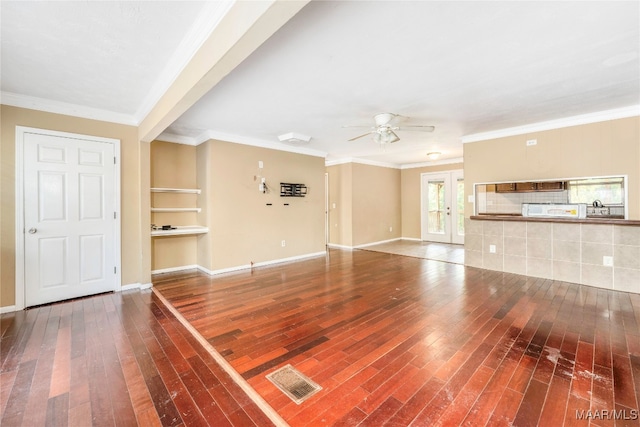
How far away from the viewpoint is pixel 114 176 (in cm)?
384

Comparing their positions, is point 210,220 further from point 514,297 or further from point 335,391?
point 514,297

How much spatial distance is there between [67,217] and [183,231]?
4.79ft

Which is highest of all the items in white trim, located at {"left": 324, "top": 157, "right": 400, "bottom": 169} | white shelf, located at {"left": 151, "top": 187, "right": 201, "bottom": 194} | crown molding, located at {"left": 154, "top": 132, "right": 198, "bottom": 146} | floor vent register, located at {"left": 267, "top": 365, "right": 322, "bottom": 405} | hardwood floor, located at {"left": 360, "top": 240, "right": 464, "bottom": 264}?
white trim, located at {"left": 324, "top": 157, "right": 400, "bottom": 169}

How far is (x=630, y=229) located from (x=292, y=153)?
18.1 feet

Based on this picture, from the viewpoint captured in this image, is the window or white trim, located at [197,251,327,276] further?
white trim, located at [197,251,327,276]

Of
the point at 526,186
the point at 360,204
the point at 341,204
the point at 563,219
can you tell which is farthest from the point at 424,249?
the point at 563,219

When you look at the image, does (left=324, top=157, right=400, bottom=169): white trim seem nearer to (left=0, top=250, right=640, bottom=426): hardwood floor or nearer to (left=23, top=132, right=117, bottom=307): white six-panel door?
(left=0, top=250, right=640, bottom=426): hardwood floor

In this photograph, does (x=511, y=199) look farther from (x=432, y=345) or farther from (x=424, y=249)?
(x=432, y=345)

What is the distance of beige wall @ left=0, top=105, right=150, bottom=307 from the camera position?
3123 mm

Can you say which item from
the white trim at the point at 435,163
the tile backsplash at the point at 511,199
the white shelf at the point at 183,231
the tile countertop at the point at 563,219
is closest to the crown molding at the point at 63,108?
the white shelf at the point at 183,231

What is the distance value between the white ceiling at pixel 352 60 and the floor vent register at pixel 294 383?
98.7 inches

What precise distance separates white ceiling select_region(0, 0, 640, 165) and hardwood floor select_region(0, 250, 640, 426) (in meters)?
2.50

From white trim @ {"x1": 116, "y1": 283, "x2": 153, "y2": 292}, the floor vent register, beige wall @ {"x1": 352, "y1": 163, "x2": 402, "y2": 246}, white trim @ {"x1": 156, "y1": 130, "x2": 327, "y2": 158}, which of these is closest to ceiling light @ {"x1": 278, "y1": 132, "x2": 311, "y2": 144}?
white trim @ {"x1": 156, "y1": 130, "x2": 327, "y2": 158}

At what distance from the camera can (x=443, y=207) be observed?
8.21 m
